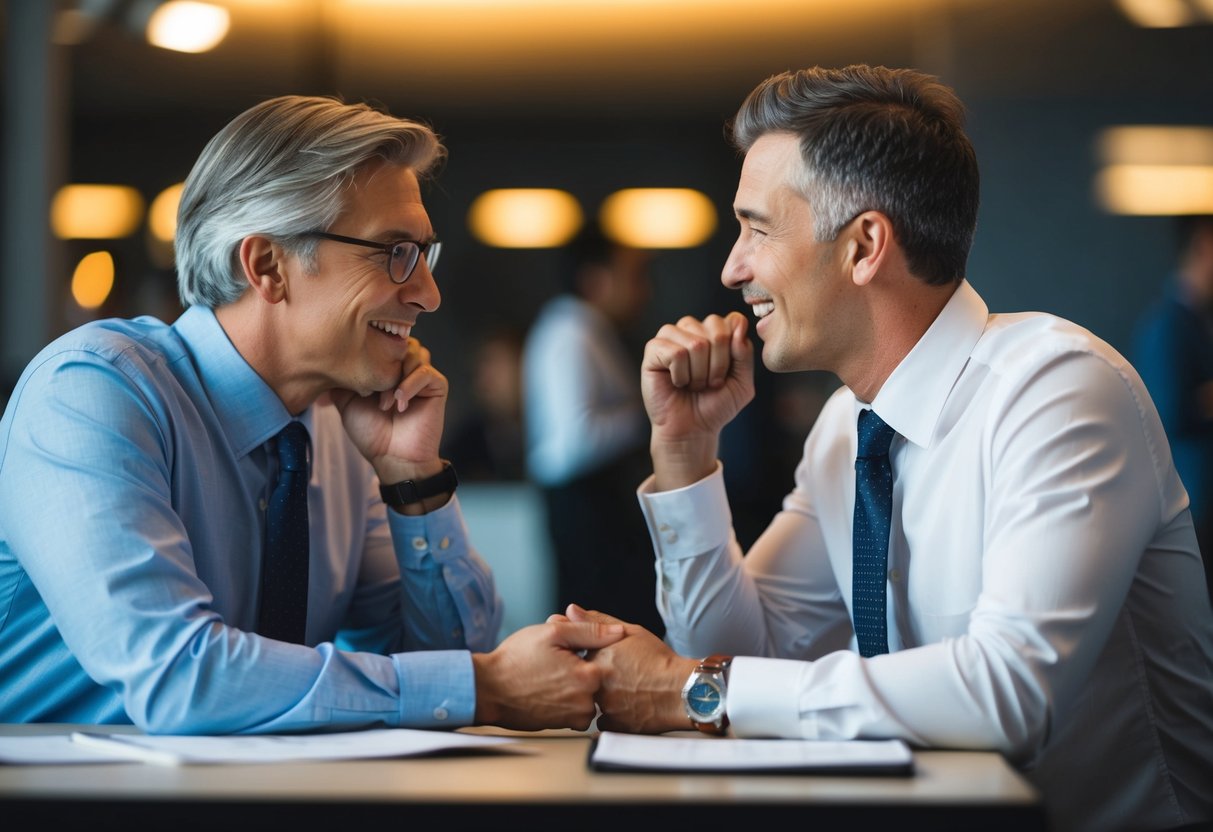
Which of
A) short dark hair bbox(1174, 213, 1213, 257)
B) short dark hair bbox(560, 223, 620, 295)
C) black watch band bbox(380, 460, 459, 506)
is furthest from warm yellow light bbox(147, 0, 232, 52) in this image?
short dark hair bbox(1174, 213, 1213, 257)

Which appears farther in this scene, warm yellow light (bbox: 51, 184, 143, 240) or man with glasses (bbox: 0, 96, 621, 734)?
warm yellow light (bbox: 51, 184, 143, 240)

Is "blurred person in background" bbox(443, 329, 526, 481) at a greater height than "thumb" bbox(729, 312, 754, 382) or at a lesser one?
lesser

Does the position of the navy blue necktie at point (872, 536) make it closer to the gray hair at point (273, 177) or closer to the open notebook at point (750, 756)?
the open notebook at point (750, 756)

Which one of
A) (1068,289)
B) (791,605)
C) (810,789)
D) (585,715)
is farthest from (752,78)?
(810,789)

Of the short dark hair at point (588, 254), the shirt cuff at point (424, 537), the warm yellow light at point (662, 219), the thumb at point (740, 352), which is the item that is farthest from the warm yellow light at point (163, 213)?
the thumb at point (740, 352)

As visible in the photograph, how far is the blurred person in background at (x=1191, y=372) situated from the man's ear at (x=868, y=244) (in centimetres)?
245

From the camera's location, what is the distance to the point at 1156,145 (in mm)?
4371

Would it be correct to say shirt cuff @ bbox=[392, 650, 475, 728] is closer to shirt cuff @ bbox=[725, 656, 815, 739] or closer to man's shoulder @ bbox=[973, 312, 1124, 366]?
shirt cuff @ bbox=[725, 656, 815, 739]

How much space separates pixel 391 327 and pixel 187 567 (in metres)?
0.60

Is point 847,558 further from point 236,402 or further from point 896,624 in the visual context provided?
point 236,402

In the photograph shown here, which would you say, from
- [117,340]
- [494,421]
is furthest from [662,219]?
[117,340]

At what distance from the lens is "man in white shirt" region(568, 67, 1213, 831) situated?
1293 millimetres

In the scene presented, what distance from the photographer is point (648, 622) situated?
4.18 m

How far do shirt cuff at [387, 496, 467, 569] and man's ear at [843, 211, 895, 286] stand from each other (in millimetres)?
698
